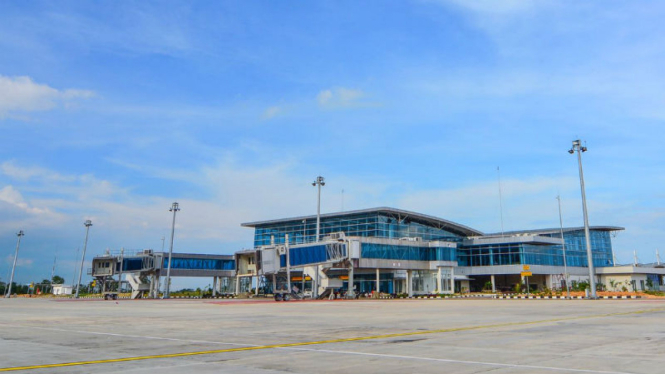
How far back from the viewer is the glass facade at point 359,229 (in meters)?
111

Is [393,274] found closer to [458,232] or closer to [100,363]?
[458,232]

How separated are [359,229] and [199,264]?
121 ft

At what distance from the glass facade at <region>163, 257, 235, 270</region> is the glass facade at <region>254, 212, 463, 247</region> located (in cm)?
1473

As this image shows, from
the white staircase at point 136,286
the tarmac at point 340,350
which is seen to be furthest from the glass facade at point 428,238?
the tarmac at point 340,350

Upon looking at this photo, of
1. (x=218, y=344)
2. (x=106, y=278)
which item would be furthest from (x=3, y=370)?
(x=106, y=278)

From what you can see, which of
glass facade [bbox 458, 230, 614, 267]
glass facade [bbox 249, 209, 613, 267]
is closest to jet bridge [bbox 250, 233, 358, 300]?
glass facade [bbox 249, 209, 613, 267]

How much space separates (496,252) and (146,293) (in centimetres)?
7678

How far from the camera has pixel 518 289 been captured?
328 ft

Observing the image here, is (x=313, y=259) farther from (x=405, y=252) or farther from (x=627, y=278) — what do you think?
(x=627, y=278)

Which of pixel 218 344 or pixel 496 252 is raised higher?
pixel 496 252

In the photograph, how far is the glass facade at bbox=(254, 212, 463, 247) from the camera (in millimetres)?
110750

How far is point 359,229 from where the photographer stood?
112938 mm

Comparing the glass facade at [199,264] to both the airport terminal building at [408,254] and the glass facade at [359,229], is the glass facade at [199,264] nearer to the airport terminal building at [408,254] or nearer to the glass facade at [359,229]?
the airport terminal building at [408,254]

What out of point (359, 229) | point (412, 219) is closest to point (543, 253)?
point (412, 219)
